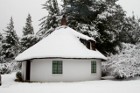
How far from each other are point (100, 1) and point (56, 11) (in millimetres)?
8972

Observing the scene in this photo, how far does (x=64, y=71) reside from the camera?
2144cm

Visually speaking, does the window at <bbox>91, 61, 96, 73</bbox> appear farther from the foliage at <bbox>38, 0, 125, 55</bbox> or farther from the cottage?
the foliage at <bbox>38, 0, 125, 55</bbox>

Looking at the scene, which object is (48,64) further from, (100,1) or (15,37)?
(15,37)

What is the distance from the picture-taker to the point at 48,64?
21.4m

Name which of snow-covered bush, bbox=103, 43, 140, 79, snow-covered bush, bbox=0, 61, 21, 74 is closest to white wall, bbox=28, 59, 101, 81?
snow-covered bush, bbox=103, 43, 140, 79

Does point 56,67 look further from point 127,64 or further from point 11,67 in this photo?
point 11,67

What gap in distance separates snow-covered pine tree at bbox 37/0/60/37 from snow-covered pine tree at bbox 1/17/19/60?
8.22m

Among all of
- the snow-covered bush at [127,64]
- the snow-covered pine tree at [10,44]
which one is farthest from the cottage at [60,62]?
the snow-covered pine tree at [10,44]

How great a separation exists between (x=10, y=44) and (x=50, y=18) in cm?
1194

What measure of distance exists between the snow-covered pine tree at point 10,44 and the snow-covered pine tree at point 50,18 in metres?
8.22

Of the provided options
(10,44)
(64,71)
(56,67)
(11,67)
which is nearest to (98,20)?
(64,71)

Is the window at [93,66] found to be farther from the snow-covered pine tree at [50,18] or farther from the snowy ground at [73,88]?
the snow-covered pine tree at [50,18]

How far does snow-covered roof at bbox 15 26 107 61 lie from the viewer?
21.1 meters

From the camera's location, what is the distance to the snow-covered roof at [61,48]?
21.1m
